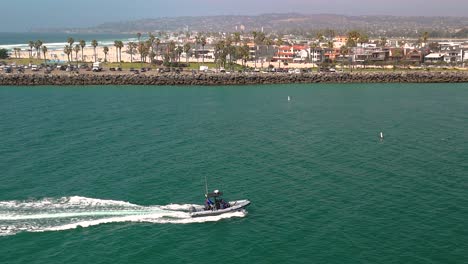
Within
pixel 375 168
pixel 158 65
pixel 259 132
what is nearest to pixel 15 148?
pixel 259 132

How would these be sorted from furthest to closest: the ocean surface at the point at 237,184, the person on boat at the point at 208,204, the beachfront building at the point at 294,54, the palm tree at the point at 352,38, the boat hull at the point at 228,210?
the beachfront building at the point at 294,54 → the palm tree at the point at 352,38 → the person on boat at the point at 208,204 → the boat hull at the point at 228,210 → the ocean surface at the point at 237,184

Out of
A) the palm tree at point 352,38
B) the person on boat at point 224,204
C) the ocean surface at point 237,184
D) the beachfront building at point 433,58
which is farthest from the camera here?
the beachfront building at point 433,58

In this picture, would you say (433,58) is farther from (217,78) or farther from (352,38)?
(217,78)

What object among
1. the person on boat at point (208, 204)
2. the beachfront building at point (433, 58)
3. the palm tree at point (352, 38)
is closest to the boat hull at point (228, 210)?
the person on boat at point (208, 204)

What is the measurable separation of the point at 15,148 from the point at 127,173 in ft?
45.7

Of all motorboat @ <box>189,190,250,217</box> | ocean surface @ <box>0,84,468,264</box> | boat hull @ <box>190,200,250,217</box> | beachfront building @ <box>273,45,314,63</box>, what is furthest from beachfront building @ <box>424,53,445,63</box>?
motorboat @ <box>189,190,250,217</box>

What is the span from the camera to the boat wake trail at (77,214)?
29.4 metres

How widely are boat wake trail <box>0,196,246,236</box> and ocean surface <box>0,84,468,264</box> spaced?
0.11 meters

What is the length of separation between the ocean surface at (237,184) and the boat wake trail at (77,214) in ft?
0.36

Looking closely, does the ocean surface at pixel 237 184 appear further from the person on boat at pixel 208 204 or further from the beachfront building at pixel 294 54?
the beachfront building at pixel 294 54

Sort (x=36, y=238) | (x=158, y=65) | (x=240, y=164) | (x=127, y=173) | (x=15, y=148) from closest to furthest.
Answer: (x=36, y=238)
(x=127, y=173)
(x=240, y=164)
(x=15, y=148)
(x=158, y=65)

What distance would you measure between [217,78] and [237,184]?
62333mm

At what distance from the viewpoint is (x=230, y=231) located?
2938 centimetres

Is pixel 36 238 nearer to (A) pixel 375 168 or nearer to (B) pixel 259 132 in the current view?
(A) pixel 375 168
